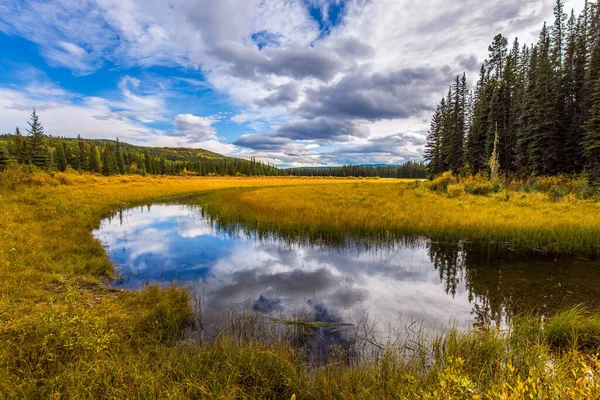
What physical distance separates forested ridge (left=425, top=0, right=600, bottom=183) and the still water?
78.6ft

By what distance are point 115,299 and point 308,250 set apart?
24.0 feet

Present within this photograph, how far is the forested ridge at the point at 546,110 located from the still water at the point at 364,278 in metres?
24.0

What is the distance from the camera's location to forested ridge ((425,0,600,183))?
27703mm

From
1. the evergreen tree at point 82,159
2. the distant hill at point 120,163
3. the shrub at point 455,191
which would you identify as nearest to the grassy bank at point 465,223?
the shrub at point 455,191

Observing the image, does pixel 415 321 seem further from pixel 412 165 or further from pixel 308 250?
pixel 412 165

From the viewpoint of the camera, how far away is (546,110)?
1180 inches

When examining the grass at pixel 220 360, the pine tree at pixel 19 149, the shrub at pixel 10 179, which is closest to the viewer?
the grass at pixel 220 360

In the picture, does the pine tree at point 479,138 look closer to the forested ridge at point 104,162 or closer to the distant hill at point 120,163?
the forested ridge at point 104,162

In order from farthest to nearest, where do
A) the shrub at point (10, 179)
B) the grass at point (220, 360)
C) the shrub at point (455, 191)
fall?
the shrub at point (455, 191)
the shrub at point (10, 179)
the grass at point (220, 360)

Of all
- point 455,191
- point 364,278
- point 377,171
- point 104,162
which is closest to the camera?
point 364,278

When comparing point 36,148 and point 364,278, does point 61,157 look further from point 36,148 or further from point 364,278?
point 364,278

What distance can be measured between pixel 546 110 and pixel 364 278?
36930mm

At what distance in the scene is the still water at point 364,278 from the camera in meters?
6.39

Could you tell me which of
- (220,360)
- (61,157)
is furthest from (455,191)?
(61,157)
